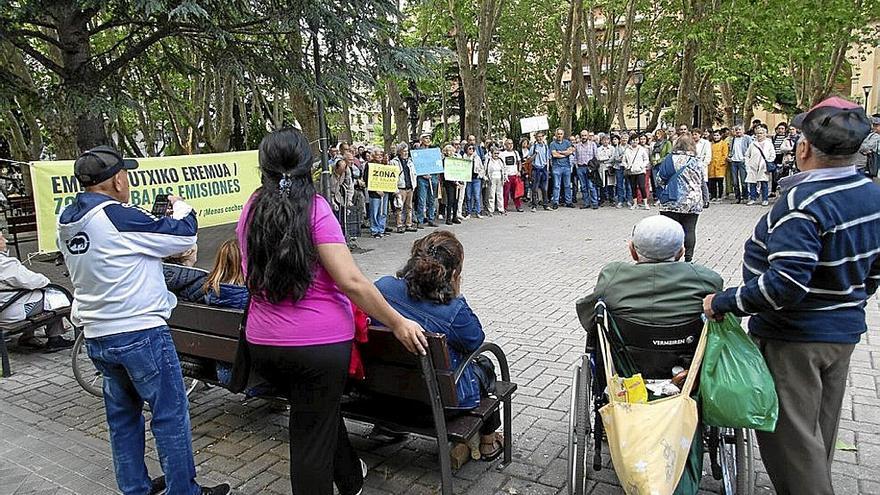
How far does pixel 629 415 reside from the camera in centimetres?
266

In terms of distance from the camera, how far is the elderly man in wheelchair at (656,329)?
116 inches

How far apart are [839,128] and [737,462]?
148 cm

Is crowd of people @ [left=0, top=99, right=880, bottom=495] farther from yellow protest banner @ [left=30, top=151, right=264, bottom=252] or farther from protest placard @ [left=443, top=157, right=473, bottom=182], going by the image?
protest placard @ [left=443, top=157, right=473, bottom=182]

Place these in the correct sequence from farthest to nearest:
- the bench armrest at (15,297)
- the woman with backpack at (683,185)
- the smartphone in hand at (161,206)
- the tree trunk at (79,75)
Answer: the woman with backpack at (683,185) < the tree trunk at (79,75) < the bench armrest at (15,297) < the smartphone in hand at (161,206)

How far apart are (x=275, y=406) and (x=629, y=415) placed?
278cm

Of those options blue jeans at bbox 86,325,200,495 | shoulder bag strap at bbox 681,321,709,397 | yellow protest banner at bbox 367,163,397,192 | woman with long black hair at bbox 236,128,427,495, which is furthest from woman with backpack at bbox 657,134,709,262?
yellow protest banner at bbox 367,163,397,192

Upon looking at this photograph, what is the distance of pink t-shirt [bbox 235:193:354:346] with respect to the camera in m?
2.60

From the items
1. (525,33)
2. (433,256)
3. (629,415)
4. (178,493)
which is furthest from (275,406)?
(525,33)

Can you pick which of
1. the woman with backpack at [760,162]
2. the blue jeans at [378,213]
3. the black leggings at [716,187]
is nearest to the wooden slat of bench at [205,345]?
the blue jeans at [378,213]

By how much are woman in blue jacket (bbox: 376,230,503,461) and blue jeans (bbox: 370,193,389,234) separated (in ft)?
32.6

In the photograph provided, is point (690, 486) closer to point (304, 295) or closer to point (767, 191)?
point (304, 295)

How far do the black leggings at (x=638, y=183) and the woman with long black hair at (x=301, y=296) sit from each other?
14.8 meters

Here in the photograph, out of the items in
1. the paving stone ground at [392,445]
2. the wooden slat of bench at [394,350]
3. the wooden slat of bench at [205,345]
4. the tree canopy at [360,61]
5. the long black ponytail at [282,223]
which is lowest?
the paving stone ground at [392,445]

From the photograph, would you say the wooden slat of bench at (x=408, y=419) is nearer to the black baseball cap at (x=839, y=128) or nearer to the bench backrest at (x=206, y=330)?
the bench backrest at (x=206, y=330)
